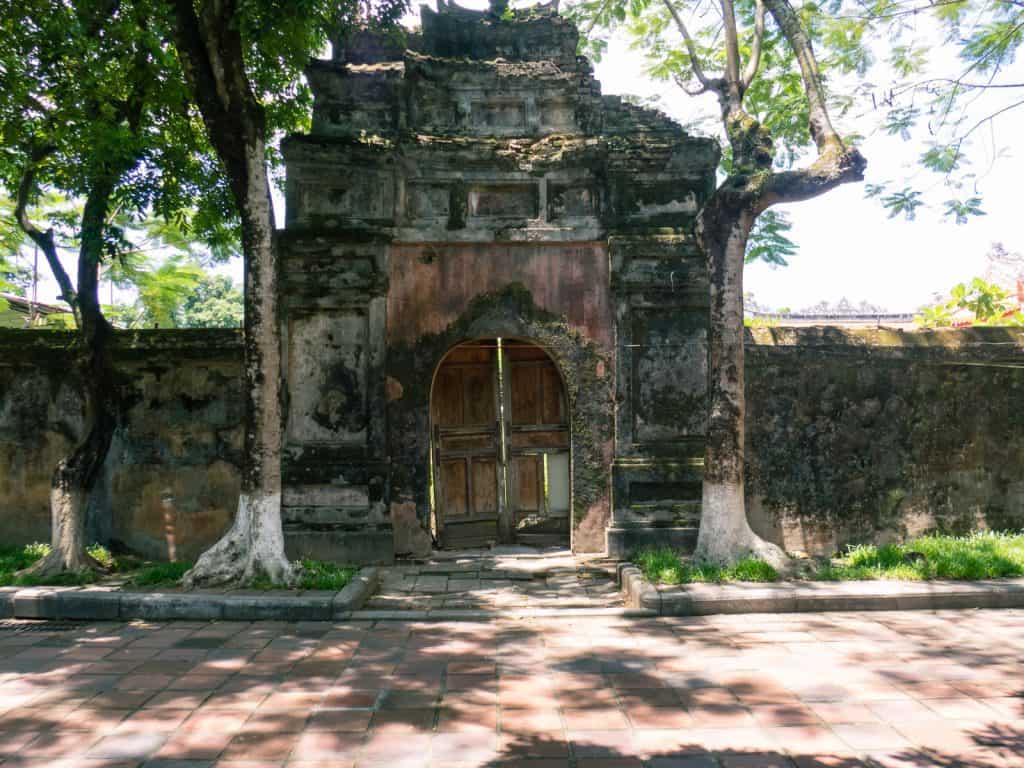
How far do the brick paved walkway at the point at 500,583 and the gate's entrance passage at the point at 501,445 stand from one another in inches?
17.7

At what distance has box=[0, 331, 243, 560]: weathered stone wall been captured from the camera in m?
7.88

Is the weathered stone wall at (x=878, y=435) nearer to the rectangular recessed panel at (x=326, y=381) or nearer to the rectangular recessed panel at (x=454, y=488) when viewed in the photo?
the rectangular recessed panel at (x=454, y=488)

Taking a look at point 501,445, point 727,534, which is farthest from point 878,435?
point 501,445

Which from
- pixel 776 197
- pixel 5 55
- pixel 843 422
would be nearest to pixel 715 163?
pixel 776 197

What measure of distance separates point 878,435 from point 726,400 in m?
2.33

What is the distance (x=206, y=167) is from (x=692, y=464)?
241 inches

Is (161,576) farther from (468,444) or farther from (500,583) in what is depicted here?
(468,444)

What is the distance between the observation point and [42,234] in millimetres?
7285

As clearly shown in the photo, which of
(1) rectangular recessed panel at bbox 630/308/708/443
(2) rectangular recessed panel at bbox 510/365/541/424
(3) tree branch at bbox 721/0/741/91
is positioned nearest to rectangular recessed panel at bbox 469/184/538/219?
(1) rectangular recessed panel at bbox 630/308/708/443

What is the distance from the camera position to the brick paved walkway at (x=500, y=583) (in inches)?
250

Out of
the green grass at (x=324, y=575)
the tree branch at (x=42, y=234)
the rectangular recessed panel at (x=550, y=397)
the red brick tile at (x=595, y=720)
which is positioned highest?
the tree branch at (x=42, y=234)

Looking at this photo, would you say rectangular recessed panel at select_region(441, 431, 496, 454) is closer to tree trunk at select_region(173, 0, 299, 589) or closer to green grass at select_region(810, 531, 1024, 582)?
tree trunk at select_region(173, 0, 299, 589)

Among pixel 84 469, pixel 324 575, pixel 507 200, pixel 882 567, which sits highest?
pixel 507 200

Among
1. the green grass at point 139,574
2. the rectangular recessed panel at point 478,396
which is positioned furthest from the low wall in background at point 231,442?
the rectangular recessed panel at point 478,396
